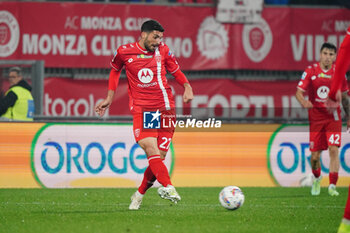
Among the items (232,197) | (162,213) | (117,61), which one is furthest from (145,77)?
(232,197)

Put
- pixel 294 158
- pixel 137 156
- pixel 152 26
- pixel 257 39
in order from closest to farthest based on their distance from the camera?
pixel 152 26 → pixel 137 156 → pixel 294 158 → pixel 257 39

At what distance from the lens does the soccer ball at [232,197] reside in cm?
910

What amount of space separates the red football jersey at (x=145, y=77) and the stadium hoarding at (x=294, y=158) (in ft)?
16.5

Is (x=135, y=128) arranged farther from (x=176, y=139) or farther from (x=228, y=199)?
(x=176, y=139)

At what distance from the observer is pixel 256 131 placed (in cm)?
A: 1430

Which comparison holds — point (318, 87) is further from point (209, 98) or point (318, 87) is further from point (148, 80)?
point (209, 98)

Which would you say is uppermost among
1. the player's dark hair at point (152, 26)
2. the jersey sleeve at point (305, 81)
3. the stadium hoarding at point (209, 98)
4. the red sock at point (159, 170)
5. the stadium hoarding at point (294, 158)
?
the player's dark hair at point (152, 26)

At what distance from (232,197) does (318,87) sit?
13.4 ft

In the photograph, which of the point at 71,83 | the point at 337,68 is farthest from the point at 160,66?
the point at 71,83

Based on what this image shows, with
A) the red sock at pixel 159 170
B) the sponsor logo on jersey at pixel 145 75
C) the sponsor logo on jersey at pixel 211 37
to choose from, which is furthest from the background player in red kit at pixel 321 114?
the sponsor logo on jersey at pixel 211 37

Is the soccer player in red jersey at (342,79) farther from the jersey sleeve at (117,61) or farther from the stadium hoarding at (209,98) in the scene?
the stadium hoarding at (209,98)

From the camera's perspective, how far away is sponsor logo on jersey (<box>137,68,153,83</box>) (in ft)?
31.5

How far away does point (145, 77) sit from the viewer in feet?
31.6

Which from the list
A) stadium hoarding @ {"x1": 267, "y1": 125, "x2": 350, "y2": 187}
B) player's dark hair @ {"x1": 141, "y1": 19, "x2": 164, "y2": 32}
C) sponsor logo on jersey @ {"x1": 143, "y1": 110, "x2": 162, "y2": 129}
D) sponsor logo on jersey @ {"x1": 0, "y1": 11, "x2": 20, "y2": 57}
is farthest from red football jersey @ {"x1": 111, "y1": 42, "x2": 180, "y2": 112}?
sponsor logo on jersey @ {"x1": 0, "y1": 11, "x2": 20, "y2": 57}
